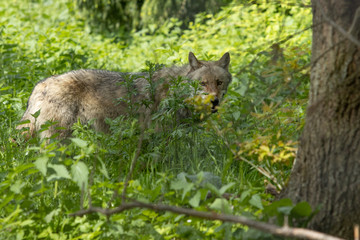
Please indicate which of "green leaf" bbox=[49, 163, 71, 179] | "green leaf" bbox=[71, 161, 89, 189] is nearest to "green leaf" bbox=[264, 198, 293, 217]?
"green leaf" bbox=[71, 161, 89, 189]

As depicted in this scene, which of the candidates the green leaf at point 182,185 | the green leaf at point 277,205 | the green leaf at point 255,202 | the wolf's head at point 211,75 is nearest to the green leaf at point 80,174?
the green leaf at point 182,185

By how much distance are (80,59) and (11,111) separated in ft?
8.68

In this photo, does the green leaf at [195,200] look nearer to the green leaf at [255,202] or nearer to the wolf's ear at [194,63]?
the green leaf at [255,202]

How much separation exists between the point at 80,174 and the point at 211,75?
10.8 feet

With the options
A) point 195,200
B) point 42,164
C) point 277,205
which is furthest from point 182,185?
point 42,164

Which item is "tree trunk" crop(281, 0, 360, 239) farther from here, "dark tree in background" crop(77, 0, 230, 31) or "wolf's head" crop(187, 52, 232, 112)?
"dark tree in background" crop(77, 0, 230, 31)

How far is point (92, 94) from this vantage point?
19.2ft

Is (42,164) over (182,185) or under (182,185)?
over

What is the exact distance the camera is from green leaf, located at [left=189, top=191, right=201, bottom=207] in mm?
2730

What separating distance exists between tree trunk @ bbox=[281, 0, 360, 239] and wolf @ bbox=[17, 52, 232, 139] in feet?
8.97

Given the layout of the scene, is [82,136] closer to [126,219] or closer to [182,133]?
[182,133]

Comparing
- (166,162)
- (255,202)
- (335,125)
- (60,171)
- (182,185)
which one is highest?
(335,125)

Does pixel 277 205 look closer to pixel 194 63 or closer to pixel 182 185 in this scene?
pixel 182 185

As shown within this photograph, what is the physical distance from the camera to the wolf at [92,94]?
5570 mm
